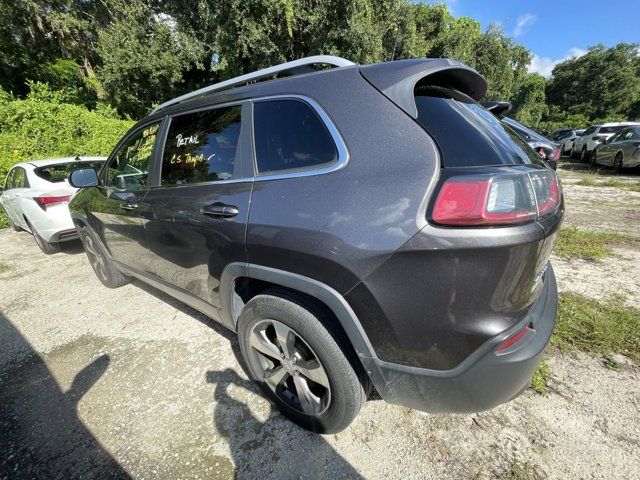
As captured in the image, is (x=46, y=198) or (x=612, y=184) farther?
(x=612, y=184)

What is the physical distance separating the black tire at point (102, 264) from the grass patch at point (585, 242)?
5.18 metres

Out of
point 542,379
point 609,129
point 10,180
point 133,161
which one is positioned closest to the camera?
point 542,379

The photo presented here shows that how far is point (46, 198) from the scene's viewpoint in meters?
4.25

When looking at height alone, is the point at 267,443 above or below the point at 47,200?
below

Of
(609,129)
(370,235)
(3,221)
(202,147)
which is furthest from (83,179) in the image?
(609,129)

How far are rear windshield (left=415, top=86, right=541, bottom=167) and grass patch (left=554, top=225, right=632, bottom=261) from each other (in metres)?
2.95

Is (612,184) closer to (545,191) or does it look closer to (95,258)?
(545,191)

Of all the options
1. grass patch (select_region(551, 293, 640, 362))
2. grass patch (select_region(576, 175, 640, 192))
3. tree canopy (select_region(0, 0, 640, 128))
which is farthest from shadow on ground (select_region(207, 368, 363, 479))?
tree canopy (select_region(0, 0, 640, 128))

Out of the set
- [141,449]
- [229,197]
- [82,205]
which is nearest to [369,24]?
[82,205]

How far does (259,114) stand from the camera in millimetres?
1760

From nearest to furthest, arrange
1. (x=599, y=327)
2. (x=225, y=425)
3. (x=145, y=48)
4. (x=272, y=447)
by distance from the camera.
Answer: (x=272, y=447), (x=225, y=425), (x=599, y=327), (x=145, y=48)

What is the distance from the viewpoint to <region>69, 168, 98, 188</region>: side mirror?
293 centimetres

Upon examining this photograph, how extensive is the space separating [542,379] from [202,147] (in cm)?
269

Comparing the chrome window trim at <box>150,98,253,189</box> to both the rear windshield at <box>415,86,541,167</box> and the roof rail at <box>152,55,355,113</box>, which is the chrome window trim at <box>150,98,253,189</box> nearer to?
the roof rail at <box>152,55,355,113</box>
